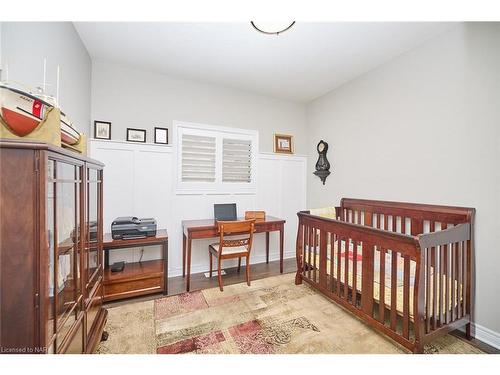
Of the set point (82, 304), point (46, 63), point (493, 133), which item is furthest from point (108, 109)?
point (493, 133)

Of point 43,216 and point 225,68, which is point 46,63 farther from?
point 225,68

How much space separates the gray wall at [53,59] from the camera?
120cm

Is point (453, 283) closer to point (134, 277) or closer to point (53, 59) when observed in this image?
point (134, 277)

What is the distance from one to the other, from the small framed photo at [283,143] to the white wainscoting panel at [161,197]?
0.13 meters

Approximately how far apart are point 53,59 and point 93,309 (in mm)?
1792

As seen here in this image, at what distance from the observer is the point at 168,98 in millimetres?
2783

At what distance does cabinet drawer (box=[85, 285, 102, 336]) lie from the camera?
4.24 feet

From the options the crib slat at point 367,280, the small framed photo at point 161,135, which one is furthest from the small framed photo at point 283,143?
the crib slat at point 367,280

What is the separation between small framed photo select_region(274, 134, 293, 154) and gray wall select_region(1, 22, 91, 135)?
8.10 feet

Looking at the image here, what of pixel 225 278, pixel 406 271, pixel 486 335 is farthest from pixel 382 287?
pixel 225 278

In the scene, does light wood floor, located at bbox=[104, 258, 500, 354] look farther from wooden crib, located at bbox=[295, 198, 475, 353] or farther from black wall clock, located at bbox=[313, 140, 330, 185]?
black wall clock, located at bbox=[313, 140, 330, 185]
